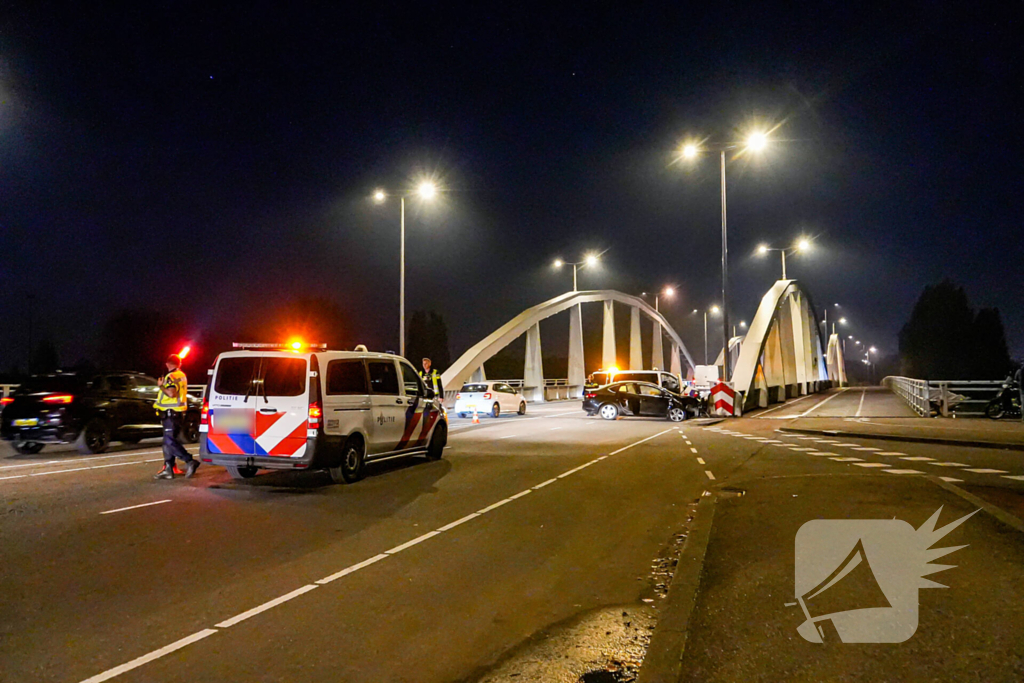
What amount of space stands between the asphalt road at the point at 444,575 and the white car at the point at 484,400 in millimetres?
19255

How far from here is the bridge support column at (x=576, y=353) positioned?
5781 centimetres

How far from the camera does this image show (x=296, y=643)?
177 inches

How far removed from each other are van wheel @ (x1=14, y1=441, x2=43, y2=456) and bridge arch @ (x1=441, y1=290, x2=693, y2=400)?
2792cm

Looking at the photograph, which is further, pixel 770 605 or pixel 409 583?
pixel 409 583

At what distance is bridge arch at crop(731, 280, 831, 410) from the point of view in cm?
3884

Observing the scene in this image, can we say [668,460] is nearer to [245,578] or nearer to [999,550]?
[999,550]

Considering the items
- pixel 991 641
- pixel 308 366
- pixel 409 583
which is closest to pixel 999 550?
pixel 991 641

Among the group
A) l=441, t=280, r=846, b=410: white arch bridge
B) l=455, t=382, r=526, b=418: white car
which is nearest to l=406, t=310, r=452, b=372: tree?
l=441, t=280, r=846, b=410: white arch bridge

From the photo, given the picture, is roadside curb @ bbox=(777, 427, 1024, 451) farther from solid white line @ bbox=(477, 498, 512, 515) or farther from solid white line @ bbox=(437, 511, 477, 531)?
solid white line @ bbox=(437, 511, 477, 531)

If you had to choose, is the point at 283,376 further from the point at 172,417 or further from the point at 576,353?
the point at 576,353

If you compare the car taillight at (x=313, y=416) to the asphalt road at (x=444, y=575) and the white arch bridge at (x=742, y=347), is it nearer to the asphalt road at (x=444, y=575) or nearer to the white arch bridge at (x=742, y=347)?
the asphalt road at (x=444, y=575)

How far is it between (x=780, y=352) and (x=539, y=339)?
17.5 m

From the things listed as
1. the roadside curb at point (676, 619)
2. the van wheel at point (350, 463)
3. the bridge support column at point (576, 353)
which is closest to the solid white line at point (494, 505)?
the roadside curb at point (676, 619)

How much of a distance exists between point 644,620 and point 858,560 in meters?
2.00
